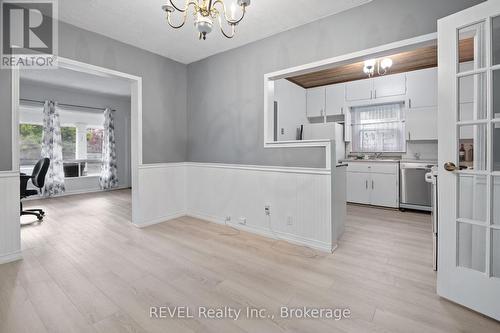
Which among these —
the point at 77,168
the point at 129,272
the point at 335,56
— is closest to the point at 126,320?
the point at 129,272

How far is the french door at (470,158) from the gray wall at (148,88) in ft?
11.5

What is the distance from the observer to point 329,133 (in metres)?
Answer: 4.96

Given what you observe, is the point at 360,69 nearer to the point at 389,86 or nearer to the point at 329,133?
the point at 389,86

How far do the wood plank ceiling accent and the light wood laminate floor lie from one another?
9.29ft

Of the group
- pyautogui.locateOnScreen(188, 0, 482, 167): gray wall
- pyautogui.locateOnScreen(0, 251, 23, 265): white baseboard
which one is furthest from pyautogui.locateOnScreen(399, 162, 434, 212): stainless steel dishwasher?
pyautogui.locateOnScreen(0, 251, 23, 265): white baseboard

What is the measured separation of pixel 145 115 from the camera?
11.6ft

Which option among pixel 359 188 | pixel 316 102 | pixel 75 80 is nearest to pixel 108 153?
pixel 75 80

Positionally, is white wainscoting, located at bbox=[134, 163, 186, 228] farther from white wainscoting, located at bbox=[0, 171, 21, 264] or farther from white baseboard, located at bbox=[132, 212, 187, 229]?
white wainscoting, located at bbox=[0, 171, 21, 264]

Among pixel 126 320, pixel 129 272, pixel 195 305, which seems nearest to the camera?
pixel 126 320

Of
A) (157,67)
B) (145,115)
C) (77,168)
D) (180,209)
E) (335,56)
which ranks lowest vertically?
(180,209)

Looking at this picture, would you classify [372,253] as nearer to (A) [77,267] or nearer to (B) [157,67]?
(A) [77,267]

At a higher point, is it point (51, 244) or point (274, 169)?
point (274, 169)

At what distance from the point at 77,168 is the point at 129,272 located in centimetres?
571

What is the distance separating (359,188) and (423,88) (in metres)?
2.23
